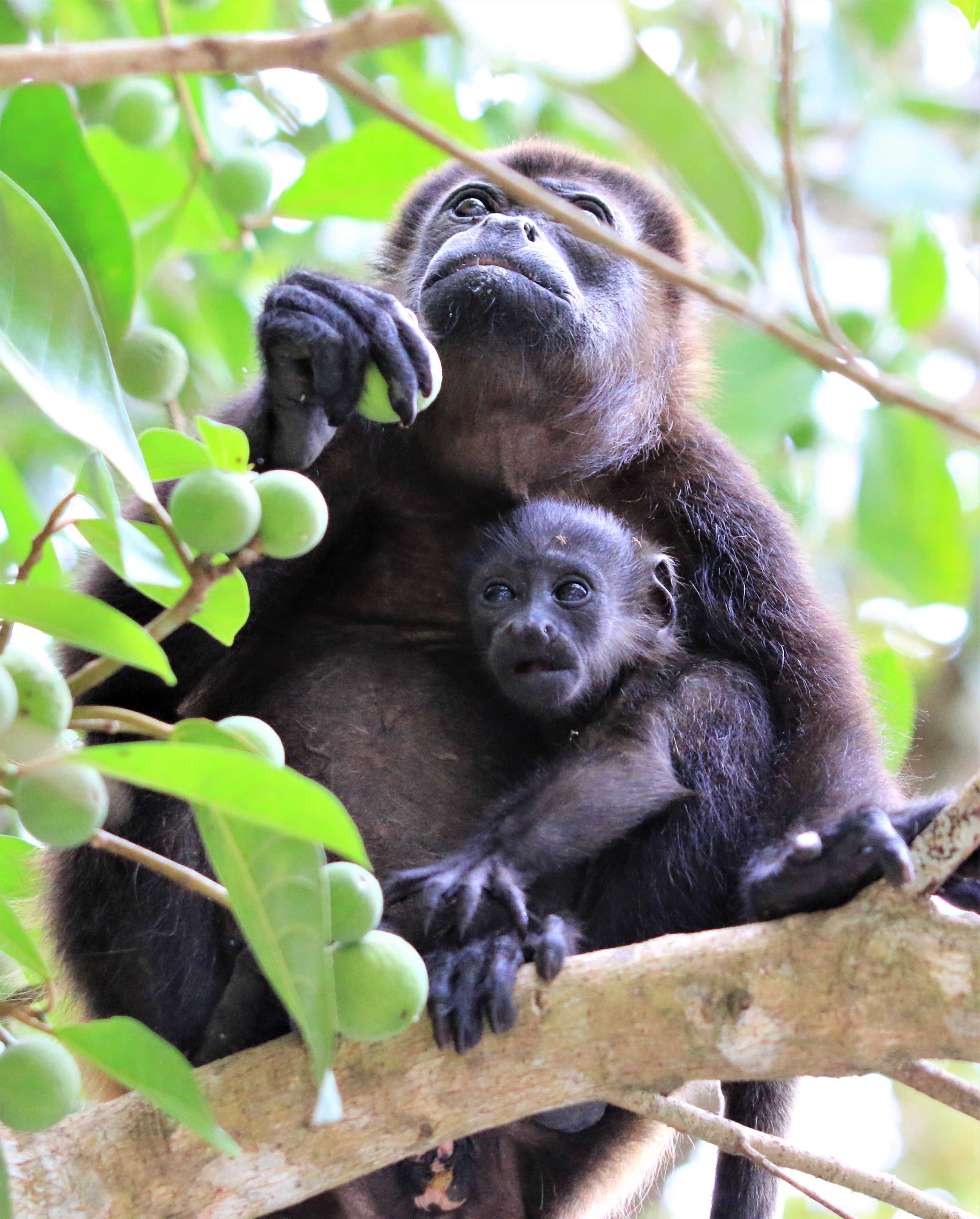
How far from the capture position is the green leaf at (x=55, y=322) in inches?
56.9

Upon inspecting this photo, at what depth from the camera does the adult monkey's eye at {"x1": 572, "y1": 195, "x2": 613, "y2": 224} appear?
133 inches

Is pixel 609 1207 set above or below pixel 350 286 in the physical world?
below

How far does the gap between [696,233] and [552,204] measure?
9.06 ft

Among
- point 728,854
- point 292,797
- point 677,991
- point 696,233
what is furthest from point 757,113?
point 292,797

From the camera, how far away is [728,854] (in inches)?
95.5

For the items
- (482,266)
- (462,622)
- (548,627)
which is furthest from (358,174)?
(548,627)

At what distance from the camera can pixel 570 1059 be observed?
6.16 feet

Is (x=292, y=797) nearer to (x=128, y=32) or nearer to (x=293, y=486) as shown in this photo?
(x=293, y=486)

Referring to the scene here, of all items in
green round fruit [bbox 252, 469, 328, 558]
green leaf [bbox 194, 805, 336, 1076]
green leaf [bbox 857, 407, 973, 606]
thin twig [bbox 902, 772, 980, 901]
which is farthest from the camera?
green leaf [bbox 857, 407, 973, 606]

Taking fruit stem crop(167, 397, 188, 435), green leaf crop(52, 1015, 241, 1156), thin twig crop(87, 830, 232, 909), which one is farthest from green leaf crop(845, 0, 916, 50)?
green leaf crop(52, 1015, 241, 1156)

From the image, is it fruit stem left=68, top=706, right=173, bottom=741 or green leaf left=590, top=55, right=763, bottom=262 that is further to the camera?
fruit stem left=68, top=706, right=173, bottom=741

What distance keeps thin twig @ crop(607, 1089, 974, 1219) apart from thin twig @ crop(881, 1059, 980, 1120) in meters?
0.17

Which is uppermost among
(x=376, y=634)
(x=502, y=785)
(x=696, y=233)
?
(x=696, y=233)

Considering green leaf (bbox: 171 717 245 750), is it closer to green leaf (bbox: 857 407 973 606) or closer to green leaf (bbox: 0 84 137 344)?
green leaf (bbox: 0 84 137 344)
